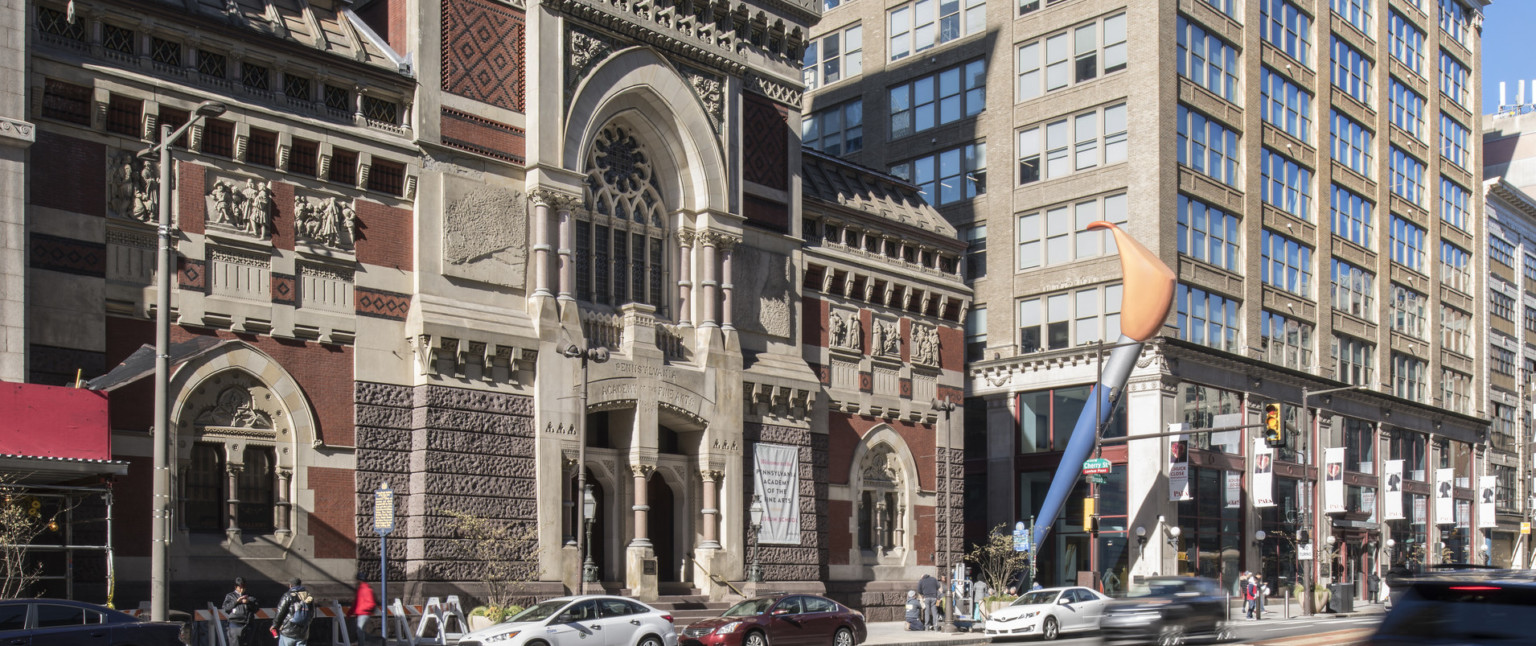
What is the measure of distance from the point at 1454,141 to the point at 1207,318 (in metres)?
31.7

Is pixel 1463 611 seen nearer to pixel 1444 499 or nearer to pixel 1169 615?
pixel 1169 615

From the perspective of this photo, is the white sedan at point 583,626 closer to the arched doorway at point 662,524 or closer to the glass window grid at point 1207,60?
the arched doorway at point 662,524

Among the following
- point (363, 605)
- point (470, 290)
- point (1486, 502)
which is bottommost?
point (1486, 502)

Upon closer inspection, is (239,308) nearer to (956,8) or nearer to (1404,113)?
(956,8)

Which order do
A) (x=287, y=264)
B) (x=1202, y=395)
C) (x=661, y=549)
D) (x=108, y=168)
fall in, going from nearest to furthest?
(x=108, y=168), (x=287, y=264), (x=661, y=549), (x=1202, y=395)

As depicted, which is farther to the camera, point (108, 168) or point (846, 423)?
point (846, 423)

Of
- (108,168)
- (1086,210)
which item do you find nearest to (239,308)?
(108,168)

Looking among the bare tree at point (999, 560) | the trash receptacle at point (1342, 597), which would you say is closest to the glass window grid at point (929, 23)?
the bare tree at point (999, 560)

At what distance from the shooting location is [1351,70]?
6838 cm

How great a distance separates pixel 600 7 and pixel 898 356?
1540 cm

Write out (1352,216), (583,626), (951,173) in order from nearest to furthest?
(583,626) → (951,173) → (1352,216)

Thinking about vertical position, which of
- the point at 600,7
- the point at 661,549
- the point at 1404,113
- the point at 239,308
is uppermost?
the point at 1404,113

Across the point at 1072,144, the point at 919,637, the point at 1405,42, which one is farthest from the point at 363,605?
the point at 1405,42

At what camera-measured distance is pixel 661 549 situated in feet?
129
